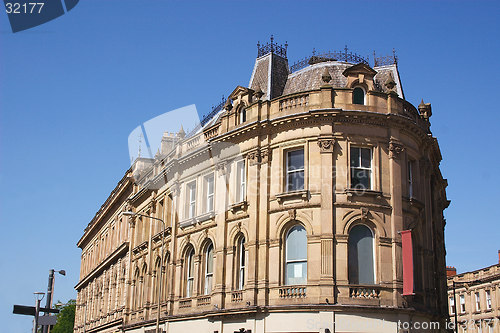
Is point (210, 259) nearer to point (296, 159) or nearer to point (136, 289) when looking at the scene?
point (296, 159)

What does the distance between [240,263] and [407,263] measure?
836cm

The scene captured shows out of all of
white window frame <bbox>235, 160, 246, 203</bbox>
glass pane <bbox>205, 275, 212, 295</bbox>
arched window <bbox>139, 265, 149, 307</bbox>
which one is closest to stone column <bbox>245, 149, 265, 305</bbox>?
white window frame <bbox>235, 160, 246, 203</bbox>

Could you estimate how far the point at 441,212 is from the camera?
1663 inches

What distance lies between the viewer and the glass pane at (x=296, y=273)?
1134 inches

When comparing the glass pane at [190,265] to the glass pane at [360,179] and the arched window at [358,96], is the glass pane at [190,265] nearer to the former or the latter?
the glass pane at [360,179]

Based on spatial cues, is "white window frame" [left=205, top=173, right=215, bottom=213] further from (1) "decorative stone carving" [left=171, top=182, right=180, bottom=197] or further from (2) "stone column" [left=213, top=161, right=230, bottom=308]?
(1) "decorative stone carving" [left=171, top=182, right=180, bottom=197]

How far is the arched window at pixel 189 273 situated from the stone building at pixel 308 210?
0.06m

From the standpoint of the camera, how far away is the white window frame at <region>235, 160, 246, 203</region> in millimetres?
32438

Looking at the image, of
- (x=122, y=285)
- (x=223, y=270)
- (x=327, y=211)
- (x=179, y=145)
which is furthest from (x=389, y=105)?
(x=122, y=285)

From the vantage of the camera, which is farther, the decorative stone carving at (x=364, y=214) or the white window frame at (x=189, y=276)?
the white window frame at (x=189, y=276)

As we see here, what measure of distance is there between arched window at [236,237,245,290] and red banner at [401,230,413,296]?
7.95 meters

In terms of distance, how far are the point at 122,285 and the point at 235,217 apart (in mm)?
21050

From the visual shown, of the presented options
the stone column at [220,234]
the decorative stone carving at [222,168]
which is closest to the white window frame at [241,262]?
the stone column at [220,234]

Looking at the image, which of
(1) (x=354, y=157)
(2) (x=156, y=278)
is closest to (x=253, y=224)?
(1) (x=354, y=157)
